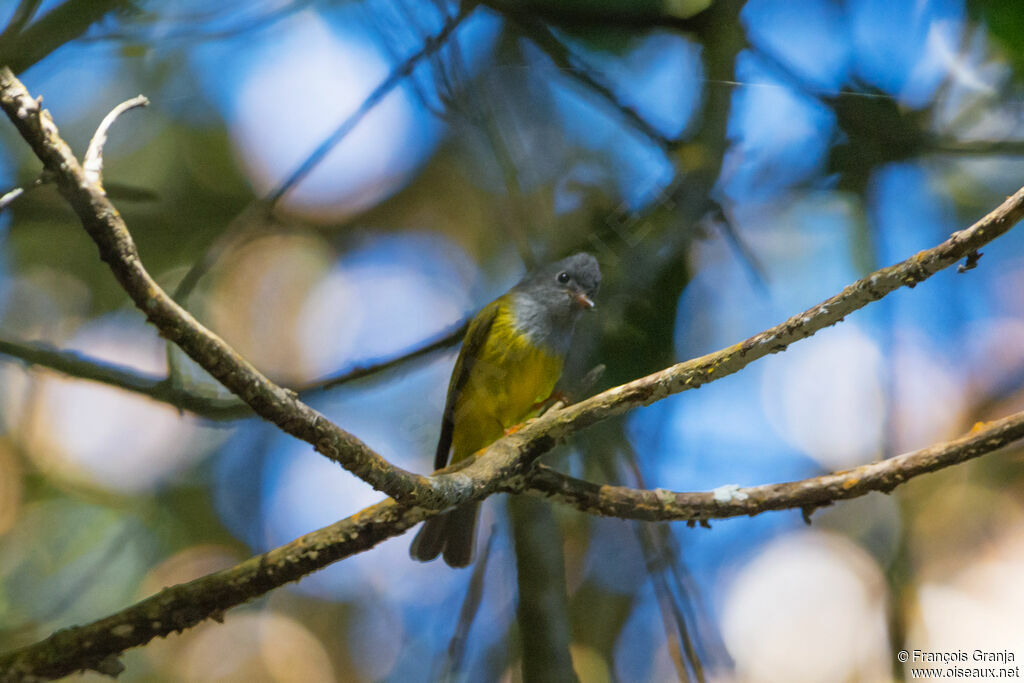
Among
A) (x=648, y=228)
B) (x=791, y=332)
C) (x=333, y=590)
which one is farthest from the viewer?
(x=648, y=228)

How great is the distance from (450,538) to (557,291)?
0.45 m

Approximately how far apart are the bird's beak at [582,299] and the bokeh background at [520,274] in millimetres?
60

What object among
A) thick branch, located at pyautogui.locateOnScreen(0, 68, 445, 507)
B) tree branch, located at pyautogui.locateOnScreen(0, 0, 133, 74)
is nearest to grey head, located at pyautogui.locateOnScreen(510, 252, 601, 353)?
thick branch, located at pyautogui.locateOnScreen(0, 68, 445, 507)

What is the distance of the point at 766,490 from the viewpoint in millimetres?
1059

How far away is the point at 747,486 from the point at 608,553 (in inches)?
10.0

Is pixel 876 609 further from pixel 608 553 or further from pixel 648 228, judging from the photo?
pixel 648 228

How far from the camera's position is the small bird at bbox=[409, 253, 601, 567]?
1103mm

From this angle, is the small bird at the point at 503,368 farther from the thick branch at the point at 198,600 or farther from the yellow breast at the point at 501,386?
the thick branch at the point at 198,600

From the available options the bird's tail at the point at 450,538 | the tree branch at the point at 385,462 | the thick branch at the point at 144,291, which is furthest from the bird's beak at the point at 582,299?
the thick branch at the point at 144,291

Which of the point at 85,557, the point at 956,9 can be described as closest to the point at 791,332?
the point at 956,9

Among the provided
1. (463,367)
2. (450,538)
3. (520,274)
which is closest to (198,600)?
(450,538)

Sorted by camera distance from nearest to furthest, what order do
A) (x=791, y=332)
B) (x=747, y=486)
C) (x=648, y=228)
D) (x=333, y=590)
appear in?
(x=791, y=332) < (x=333, y=590) < (x=747, y=486) < (x=648, y=228)

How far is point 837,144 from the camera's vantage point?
3.82 feet

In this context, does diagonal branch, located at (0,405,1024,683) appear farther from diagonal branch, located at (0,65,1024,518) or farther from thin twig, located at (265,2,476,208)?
thin twig, located at (265,2,476,208)
